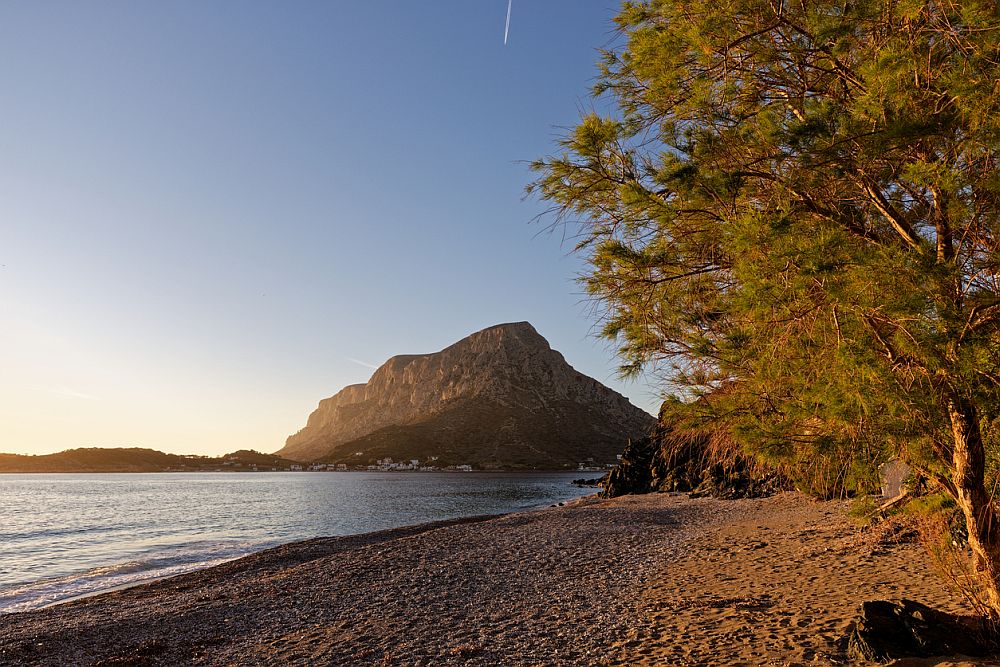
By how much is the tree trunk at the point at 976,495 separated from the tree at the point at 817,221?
0.06ft

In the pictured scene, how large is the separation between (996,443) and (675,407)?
10.00ft

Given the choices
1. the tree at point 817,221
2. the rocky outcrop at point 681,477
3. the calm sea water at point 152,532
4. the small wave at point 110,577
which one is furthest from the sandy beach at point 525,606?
the rocky outcrop at point 681,477

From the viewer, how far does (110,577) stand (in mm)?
20297

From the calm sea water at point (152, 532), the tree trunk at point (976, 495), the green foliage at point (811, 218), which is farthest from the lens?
the calm sea water at point (152, 532)

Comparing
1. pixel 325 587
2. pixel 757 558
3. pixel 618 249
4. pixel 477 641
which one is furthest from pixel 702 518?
pixel 618 249

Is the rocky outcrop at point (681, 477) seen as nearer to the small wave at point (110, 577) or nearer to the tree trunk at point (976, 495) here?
the small wave at point (110, 577)

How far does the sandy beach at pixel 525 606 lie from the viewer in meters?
7.31

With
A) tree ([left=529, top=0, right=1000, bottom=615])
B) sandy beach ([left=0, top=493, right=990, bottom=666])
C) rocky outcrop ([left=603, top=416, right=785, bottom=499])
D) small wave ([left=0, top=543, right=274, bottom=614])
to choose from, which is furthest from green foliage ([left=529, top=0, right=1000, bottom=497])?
rocky outcrop ([left=603, top=416, right=785, bottom=499])

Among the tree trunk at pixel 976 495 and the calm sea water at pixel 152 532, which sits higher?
the tree trunk at pixel 976 495

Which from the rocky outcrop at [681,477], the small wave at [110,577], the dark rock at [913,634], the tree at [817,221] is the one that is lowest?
the small wave at [110,577]

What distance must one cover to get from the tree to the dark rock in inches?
28.2

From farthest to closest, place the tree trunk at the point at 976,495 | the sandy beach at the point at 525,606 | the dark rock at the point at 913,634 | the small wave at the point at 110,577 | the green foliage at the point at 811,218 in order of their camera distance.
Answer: the small wave at the point at 110,577, the sandy beach at the point at 525,606, the dark rock at the point at 913,634, the tree trunk at the point at 976,495, the green foliage at the point at 811,218

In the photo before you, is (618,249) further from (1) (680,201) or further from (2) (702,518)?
(2) (702,518)

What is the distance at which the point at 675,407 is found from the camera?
597 cm
